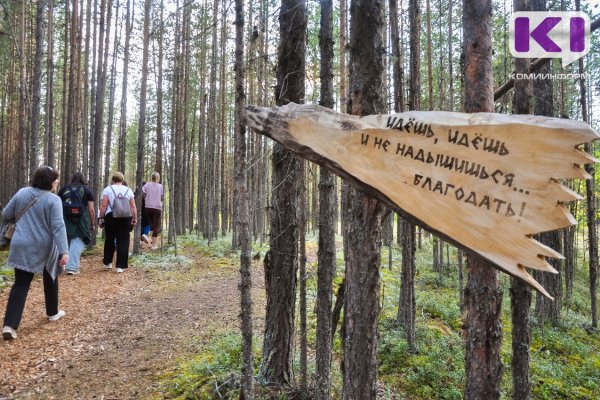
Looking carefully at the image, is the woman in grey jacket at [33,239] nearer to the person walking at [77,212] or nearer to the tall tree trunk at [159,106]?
the person walking at [77,212]

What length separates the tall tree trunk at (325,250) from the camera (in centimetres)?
372

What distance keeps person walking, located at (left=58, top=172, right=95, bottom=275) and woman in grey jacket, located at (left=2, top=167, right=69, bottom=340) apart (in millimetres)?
2501

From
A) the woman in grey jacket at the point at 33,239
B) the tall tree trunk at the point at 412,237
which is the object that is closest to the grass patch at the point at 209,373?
the woman in grey jacket at the point at 33,239

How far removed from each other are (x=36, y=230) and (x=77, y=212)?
2.76m

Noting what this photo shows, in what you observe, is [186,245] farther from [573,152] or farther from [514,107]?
[573,152]

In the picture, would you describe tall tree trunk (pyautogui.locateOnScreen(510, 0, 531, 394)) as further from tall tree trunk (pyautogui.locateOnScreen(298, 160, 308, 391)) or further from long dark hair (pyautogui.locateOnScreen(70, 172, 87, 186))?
long dark hair (pyautogui.locateOnScreen(70, 172, 87, 186))

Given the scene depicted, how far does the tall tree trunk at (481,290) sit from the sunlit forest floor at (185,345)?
749 millimetres

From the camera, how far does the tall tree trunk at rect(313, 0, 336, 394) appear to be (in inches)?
146

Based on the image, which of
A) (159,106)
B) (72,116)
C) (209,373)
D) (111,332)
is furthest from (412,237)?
(72,116)

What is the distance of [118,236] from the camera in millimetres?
9281

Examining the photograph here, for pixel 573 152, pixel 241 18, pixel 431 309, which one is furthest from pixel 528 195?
pixel 431 309

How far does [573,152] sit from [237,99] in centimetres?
248

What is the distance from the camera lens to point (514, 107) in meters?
3.91

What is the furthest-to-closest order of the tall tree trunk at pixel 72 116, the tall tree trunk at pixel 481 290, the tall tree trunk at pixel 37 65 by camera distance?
the tall tree trunk at pixel 72 116 → the tall tree trunk at pixel 37 65 → the tall tree trunk at pixel 481 290
